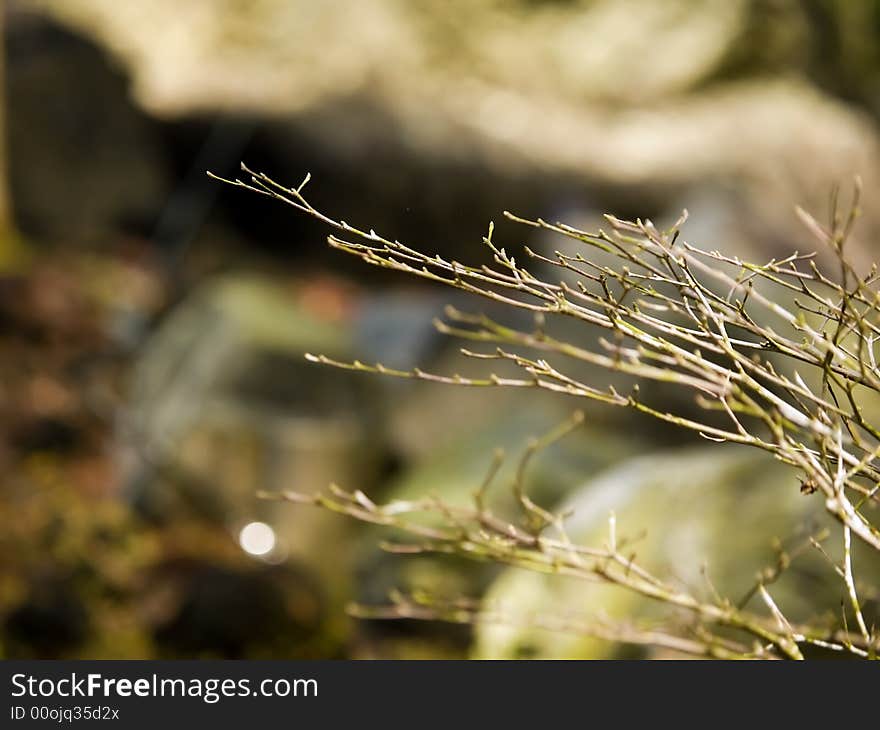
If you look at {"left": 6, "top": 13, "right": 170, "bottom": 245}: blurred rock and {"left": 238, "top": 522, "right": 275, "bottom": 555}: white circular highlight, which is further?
{"left": 6, "top": 13, "right": 170, "bottom": 245}: blurred rock

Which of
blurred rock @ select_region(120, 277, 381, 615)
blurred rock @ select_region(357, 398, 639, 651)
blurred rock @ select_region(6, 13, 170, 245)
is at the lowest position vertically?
blurred rock @ select_region(357, 398, 639, 651)

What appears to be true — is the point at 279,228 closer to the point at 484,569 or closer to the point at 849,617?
the point at 484,569

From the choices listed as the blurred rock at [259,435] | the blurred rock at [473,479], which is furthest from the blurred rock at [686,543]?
the blurred rock at [259,435]

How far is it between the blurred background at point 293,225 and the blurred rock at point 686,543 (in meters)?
0.85

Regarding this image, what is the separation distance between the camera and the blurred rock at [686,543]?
3.61m

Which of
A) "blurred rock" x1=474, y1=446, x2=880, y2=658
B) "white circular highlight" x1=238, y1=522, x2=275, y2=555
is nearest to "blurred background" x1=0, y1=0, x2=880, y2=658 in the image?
"white circular highlight" x1=238, y1=522, x2=275, y2=555

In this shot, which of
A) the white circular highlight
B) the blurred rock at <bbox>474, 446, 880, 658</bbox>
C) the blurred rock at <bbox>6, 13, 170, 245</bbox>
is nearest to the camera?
the blurred rock at <bbox>474, 446, 880, 658</bbox>

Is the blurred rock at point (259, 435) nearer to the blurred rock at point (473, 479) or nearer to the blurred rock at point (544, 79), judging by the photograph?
the blurred rock at point (473, 479)

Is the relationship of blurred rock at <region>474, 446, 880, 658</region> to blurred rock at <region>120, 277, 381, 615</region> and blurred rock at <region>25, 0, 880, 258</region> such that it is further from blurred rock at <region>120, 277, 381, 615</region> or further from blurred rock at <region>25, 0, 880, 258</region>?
blurred rock at <region>25, 0, 880, 258</region>

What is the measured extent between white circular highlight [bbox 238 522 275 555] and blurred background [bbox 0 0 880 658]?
0.02m

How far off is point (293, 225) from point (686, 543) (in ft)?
26.3

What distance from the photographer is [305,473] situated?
7.10 metres

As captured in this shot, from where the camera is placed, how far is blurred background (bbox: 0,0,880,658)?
647 centimetres

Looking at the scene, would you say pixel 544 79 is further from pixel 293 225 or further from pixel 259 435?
pixel 259 435
